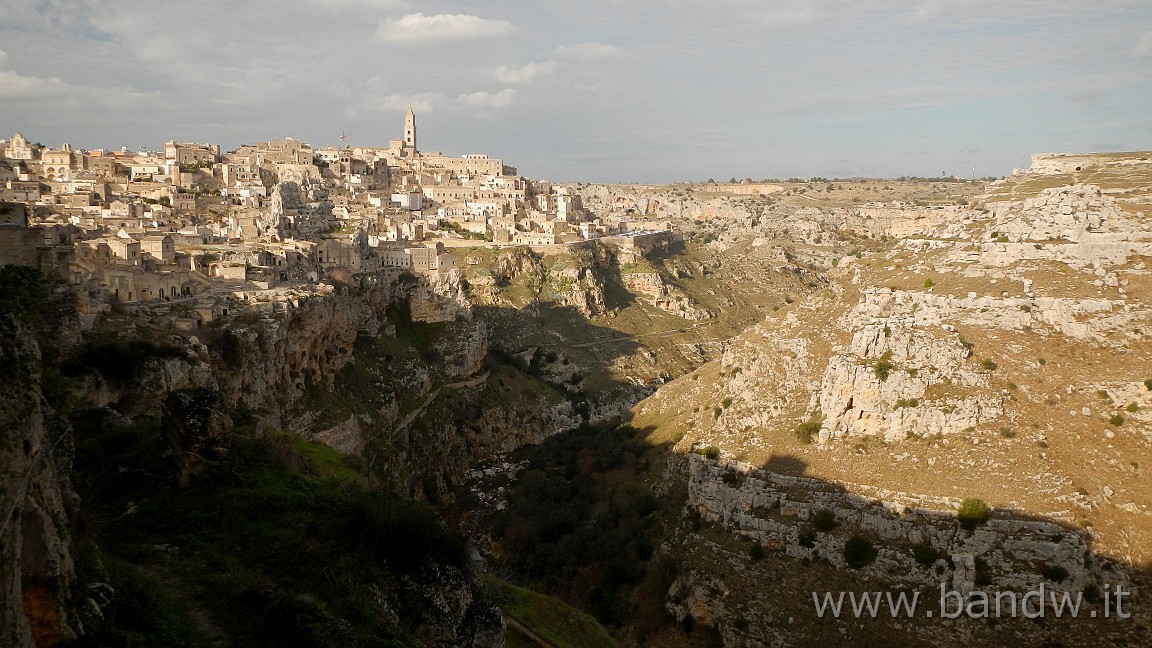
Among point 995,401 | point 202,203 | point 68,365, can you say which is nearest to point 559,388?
point 202,203

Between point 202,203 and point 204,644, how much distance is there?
62.6 metres

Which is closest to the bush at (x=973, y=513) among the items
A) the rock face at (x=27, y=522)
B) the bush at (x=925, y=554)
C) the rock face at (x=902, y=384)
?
the bush at (x=925, y=554)

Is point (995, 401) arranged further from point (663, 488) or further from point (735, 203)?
point (735, 203)

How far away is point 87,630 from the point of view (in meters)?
9.51

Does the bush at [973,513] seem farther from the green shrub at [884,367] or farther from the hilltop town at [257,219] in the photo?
the hilltop town at [257,219]

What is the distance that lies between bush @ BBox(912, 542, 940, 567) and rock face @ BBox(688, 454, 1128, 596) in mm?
31

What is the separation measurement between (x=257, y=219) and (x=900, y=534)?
5045cm

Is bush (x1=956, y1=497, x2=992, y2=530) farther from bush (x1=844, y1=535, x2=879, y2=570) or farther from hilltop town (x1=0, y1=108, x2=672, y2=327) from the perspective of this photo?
hilltop town (x1=0, y1=108, x2=672, y2=327)

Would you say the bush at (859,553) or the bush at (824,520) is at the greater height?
the bush at (824,520)

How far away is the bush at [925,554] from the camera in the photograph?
2431cm

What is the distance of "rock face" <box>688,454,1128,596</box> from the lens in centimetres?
2289

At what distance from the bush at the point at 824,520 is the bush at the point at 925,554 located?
9.51ft

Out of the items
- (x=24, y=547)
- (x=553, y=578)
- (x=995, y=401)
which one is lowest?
(x=553, y=578)

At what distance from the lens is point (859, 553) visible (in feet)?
84.0
